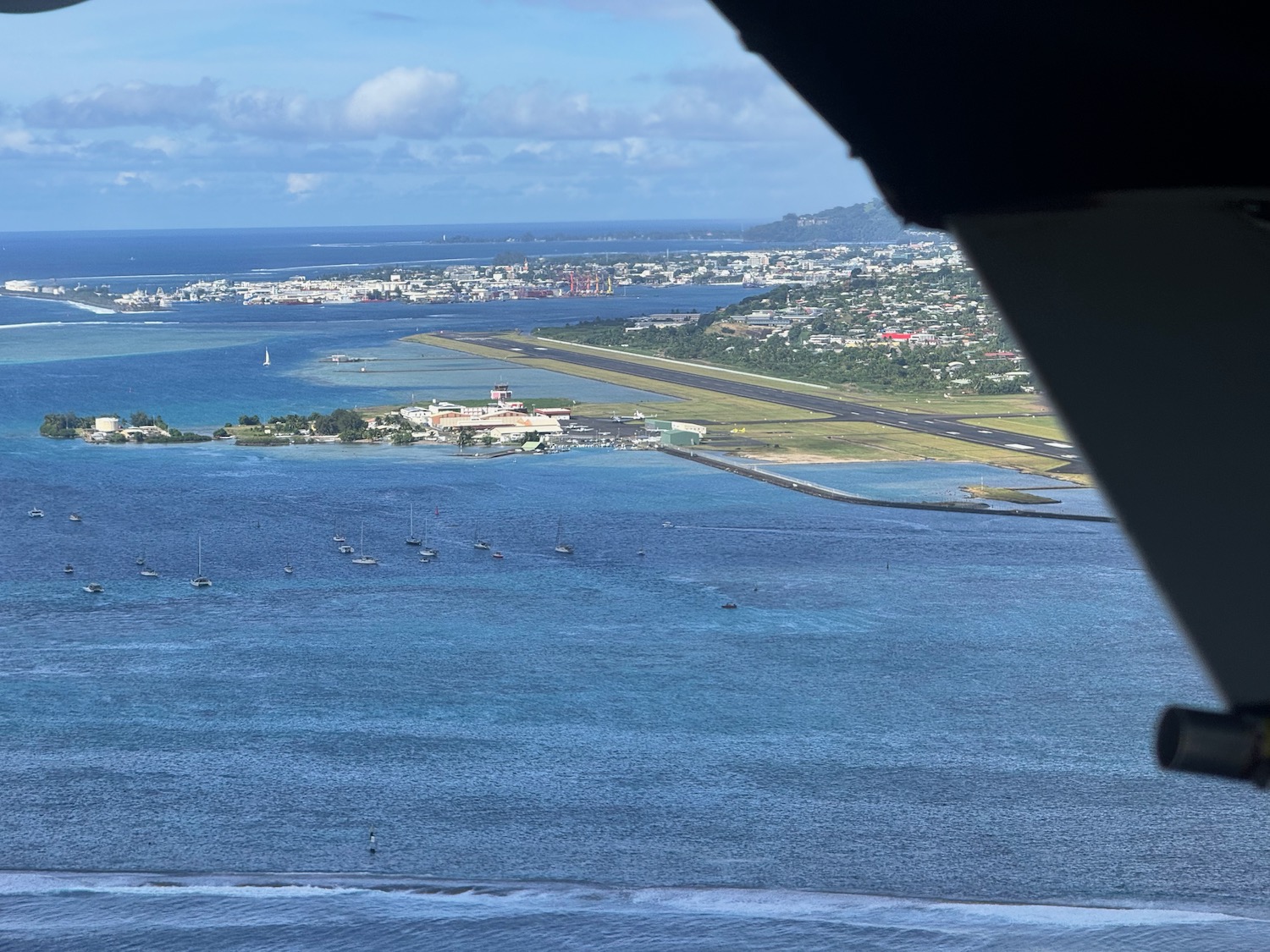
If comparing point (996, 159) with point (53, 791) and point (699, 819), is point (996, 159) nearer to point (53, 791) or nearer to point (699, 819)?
point (699, 819)

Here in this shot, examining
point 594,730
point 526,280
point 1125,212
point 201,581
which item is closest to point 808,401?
point 201,581

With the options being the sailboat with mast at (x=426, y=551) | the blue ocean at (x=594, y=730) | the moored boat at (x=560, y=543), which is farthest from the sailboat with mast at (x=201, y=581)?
the moored boat at (x=560, y=543)

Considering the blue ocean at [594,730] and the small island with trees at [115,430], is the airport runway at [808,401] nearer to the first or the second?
the blue ocean at [594,730]

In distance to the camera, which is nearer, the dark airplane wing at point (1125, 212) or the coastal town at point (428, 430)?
the dark airplane wing at point (1125, 212)

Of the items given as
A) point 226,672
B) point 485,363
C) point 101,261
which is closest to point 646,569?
point 226,672

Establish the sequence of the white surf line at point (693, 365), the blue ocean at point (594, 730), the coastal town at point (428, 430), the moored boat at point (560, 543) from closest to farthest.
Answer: the blue ocean at point (594, 730) < the moored boat at point (560, 543) < the coastal town at point (428, 430) < the white surf line at point (693, 365)
